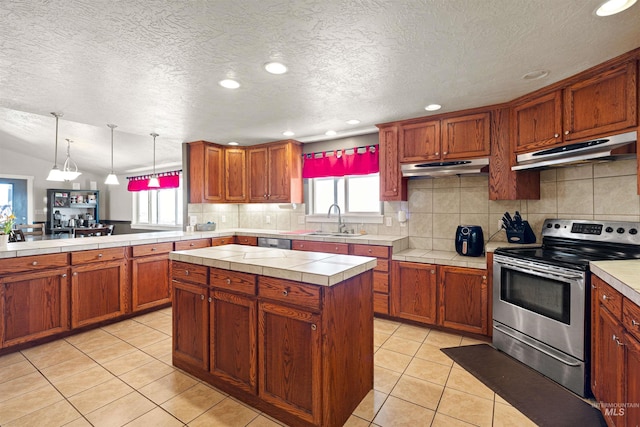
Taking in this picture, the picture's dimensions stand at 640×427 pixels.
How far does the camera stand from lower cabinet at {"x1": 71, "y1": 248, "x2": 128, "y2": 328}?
2984mm

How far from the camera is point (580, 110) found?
229 centimetres

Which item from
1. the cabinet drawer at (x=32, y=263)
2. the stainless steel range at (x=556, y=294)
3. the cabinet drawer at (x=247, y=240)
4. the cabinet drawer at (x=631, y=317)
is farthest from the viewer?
the cabinet drawer at (x=247, y=240)

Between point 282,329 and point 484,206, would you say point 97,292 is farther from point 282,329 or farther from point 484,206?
point 484,206

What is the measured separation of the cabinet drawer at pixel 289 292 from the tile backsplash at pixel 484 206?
2.37m

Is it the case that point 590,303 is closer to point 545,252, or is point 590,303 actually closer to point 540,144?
point 545,252

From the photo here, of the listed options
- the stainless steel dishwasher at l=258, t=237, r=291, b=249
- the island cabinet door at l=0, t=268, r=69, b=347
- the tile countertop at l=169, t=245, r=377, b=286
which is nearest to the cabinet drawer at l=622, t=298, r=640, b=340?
the tile countertop at l=169, t=245, r=377, b=286

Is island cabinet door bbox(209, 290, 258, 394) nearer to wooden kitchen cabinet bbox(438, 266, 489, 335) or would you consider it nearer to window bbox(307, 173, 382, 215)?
wooden kitchen cabinet bbox(438, 266, 489, 335)

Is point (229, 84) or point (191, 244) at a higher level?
point (229, 84)

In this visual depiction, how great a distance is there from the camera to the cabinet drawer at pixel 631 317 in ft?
4.37

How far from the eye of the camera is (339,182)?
4.43 m

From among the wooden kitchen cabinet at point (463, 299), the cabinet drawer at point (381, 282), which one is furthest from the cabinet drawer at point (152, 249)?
the wooden kitchen cabinet at point (463, 299)

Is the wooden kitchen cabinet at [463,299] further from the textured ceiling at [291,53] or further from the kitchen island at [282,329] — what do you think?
the textured ceiling at [291,53]

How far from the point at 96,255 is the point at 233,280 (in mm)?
2072

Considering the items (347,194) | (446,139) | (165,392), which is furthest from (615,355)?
(347,194)
